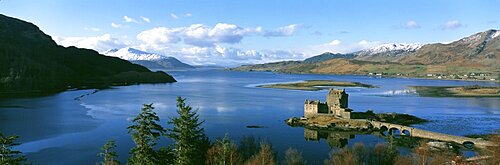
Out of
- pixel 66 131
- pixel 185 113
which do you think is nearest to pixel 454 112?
pixel 66 131

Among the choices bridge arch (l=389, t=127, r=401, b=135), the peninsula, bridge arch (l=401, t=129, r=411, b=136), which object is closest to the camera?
the peninsula

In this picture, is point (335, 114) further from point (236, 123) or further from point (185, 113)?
point (185, 113)

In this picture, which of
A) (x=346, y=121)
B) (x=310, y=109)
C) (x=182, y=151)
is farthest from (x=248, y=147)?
(x=310, y=109)

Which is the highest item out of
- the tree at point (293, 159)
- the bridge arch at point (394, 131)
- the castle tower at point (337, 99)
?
the castle tower at point (337, 99)

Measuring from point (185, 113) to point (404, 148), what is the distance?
4513cm

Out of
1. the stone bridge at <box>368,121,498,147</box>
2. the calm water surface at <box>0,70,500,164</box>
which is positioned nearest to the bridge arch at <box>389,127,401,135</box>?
the stone bridge at <box>368,121,498,147</box>

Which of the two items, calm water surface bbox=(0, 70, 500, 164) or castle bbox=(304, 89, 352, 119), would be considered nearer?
calm water surface bbox=(0, 70, 500, 164)

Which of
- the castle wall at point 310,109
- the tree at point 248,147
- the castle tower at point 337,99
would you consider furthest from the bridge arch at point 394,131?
the tree at point 248,147

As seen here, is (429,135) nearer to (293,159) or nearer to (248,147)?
(248,147)

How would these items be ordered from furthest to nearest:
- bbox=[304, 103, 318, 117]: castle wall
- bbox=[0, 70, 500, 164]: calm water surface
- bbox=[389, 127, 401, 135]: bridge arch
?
bbox=[304, 103, 318, 117]: castle wall → bbox=[389, 127, 401, 135]: bridge arch → bbox=[0, 70, 500, 164]: calm water surface

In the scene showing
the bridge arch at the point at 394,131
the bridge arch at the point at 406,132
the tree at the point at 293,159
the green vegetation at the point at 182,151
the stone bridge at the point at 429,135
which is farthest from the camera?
the bridge arch at the point at 394,131

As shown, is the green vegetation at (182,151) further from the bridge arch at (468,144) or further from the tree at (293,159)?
the bridge arch at (468,144)

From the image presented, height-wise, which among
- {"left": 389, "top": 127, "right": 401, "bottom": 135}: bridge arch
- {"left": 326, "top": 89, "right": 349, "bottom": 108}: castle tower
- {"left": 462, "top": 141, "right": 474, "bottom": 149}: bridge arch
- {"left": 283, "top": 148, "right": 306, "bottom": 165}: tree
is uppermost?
{"left": 326, "top": 89, "right": 349, "bottom": 108}: castle tower

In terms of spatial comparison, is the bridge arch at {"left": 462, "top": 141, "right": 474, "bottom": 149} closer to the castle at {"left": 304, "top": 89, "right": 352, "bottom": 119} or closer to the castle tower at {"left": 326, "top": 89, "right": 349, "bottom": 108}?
the castle at {"left": 304, "top": 89, "right": 352, "bottom": 119}
